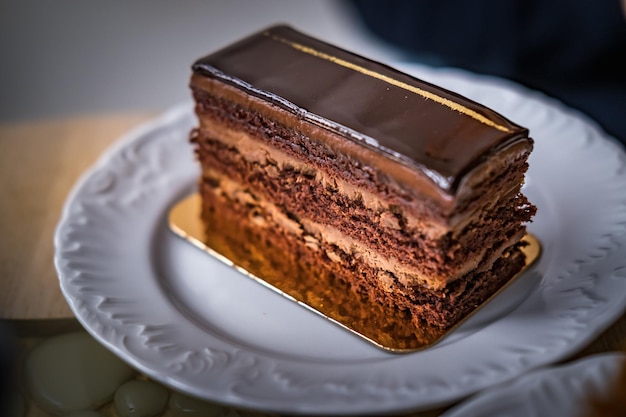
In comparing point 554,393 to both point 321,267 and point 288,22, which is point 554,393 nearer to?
point 321,267

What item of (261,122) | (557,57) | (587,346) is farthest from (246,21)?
(587,346)

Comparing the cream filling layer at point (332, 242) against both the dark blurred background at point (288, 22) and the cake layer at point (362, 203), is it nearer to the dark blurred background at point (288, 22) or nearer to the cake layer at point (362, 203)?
the cake layer at point (362, 203)

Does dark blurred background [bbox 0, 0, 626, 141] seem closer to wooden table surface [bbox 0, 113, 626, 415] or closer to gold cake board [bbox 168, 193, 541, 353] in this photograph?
wooden table surface [bbox 0, 113, 626, 415]

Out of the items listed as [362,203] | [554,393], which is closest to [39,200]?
[362,203]

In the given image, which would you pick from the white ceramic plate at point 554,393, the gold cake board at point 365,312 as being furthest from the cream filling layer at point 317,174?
the white ceramic plate at point 554,393

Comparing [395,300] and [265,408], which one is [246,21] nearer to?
[395,300]
